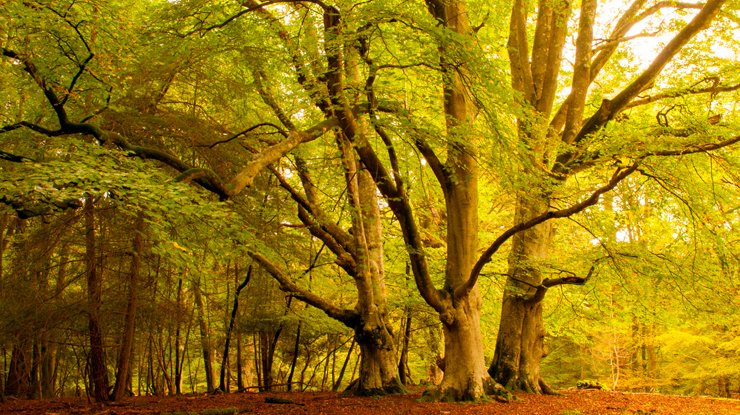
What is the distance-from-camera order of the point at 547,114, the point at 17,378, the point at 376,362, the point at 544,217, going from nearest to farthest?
the point at 544,217 → the point at 376,362 → the point at 547,114 → the point at 17,378

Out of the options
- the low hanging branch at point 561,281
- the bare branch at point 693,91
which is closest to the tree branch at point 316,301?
the low hanging branch at point 561,281

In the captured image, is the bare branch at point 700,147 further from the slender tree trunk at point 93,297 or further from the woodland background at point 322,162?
the slender tree trunk at point 93,297

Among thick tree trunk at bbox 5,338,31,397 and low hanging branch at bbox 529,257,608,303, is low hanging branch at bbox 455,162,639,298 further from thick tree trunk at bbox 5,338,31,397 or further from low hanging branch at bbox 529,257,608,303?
thick tree trunk at bbox 5,338,31,397

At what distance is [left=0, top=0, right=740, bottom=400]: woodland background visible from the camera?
17.7 feet

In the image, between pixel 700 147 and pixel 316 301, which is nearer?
pixel 700 147

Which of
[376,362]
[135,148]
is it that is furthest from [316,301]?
[135,148]

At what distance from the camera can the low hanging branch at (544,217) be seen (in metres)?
5.88

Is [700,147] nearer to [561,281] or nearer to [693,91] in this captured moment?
[693,91]

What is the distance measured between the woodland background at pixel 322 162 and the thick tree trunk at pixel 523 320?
0.11m

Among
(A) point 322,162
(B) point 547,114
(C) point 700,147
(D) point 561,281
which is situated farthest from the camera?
(A) point 322,162

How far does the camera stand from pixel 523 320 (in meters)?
9.57

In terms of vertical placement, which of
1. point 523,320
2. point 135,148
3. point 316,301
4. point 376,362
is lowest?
point 376,362

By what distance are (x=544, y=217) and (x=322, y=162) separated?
5731mm

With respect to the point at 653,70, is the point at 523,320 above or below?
below
